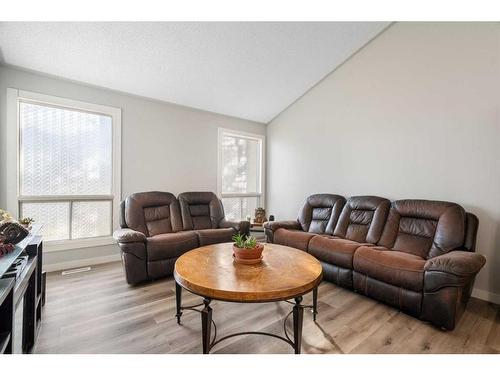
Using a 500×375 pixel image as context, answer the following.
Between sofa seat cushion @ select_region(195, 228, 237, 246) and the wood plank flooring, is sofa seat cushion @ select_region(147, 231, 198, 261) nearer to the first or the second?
sofa seat cushion @ select_region(195, 228, 237, 246)

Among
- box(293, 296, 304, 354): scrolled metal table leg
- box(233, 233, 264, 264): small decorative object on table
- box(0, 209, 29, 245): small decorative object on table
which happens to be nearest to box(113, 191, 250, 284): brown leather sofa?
box(0, 209, 29, 245): small decorative object on table

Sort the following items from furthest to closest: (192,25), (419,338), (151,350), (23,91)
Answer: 1. (23,91)
2. (192,25)
3. (419,338)
4. (151,350)

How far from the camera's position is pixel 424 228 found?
258cm

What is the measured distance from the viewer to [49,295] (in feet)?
7.62

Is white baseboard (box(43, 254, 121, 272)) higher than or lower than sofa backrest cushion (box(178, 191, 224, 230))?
lower

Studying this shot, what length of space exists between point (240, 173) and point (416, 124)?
293 centimetres

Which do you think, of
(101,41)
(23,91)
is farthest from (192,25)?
(23,91)

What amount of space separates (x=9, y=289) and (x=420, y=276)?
270 centimetres

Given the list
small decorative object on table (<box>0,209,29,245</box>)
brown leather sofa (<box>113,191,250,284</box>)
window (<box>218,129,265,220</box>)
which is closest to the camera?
small decorative object on table (<box>0,209,29,245</box>)

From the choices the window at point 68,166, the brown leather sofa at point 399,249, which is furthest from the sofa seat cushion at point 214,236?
the window at point 68,166

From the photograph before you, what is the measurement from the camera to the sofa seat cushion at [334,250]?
251cm

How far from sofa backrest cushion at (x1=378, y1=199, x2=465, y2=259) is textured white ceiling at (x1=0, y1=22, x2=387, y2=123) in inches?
89.4

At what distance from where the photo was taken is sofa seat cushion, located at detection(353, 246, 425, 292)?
2.01m
